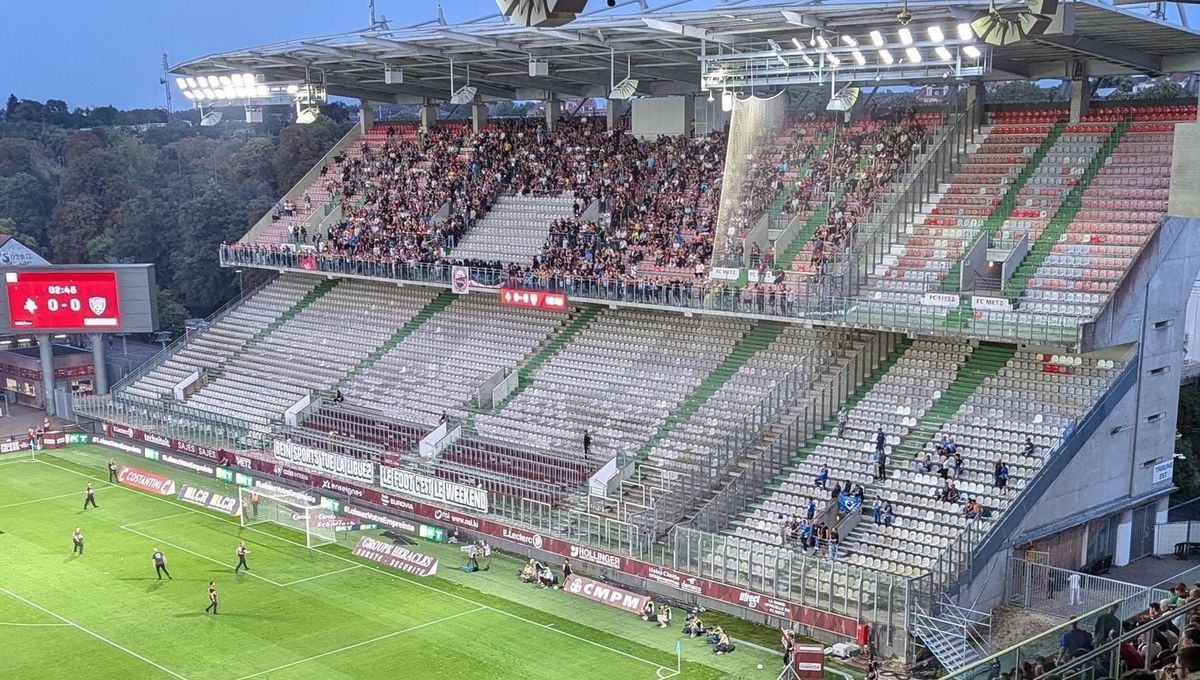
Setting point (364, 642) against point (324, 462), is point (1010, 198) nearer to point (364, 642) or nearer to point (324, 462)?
point (364, 642)

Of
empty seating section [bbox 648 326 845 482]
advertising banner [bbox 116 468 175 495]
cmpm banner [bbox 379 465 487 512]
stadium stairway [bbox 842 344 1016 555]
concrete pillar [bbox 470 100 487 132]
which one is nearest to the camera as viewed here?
stadium stairway [bbox 842 344 1016 555]

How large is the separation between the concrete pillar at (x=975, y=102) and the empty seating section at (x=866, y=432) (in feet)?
26.4

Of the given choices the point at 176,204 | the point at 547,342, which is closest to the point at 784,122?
the point at 547,342

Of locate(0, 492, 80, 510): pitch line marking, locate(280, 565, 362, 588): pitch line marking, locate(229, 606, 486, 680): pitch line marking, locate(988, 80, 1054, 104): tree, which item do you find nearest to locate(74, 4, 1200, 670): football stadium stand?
locate(280, 565, 362, 588): pitch line marking

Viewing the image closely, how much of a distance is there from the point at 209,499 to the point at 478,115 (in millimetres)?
21353

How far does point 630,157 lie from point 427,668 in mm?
24752

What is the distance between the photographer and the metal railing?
99.3 ft

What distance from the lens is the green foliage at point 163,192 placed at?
244 ft

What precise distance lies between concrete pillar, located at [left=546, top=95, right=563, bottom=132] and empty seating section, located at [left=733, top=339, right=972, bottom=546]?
71.5ft

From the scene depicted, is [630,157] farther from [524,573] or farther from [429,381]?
[524,573]

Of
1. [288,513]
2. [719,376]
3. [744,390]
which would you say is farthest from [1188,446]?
[288,513]

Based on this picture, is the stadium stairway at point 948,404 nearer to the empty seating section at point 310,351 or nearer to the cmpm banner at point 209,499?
the cmpm banner at point 209,499

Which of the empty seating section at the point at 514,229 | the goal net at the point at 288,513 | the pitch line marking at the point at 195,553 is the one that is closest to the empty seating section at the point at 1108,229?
the empty seating section at the point at 514,229

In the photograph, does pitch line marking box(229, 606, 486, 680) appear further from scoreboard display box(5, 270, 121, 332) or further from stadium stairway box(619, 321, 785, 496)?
scoreboard display box(5, 270, 121, 332)
